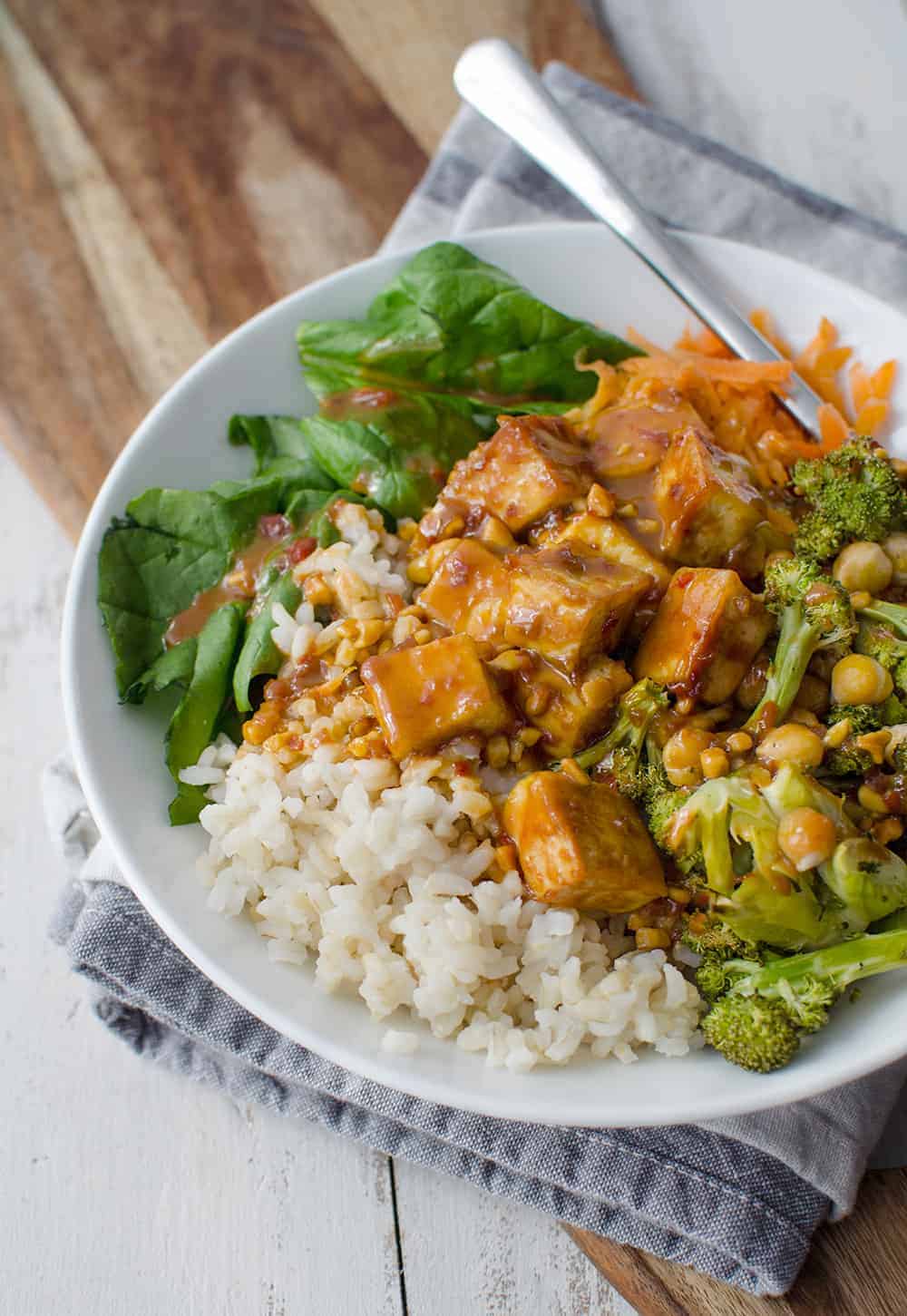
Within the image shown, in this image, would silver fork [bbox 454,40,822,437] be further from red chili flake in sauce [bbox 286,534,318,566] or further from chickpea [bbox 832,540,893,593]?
red chili flake in sauce [bbox 286,534,318,566]

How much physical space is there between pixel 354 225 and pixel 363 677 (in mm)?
2672

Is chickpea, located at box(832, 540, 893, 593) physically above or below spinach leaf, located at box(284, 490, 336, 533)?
below

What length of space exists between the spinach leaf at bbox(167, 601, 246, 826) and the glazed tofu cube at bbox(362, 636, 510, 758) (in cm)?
59

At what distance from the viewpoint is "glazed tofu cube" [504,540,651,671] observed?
322 centimetres

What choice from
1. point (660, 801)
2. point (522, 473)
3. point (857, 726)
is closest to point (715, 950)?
point (660, 801)

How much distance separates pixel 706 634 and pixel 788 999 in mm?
927

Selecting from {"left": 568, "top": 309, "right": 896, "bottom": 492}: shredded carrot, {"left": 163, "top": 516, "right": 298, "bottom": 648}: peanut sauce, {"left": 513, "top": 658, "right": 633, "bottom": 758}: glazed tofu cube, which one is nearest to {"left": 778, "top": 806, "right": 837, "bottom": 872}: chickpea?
{"left": 513, "top": 658, "right": 633, "bottom": 758}: glazed tofu cube

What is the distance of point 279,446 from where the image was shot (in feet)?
13.6

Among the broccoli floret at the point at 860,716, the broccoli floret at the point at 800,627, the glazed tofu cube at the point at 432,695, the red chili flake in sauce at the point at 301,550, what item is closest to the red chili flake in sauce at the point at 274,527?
the red chili flake in sauce at the point at 301,550

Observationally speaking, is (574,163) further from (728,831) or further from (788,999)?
(788,999)

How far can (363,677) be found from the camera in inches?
130

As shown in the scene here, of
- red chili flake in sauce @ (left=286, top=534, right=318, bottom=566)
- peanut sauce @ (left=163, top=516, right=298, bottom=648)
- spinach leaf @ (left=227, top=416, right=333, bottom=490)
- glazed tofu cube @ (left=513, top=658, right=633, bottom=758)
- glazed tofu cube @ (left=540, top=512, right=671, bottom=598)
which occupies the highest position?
spinach leaf @ (left=227, top=416, right=333, bottom=490)

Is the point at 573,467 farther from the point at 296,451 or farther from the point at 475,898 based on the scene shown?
→ the point at 475,898

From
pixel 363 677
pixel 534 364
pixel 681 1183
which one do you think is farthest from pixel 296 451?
pixel 681 1183
